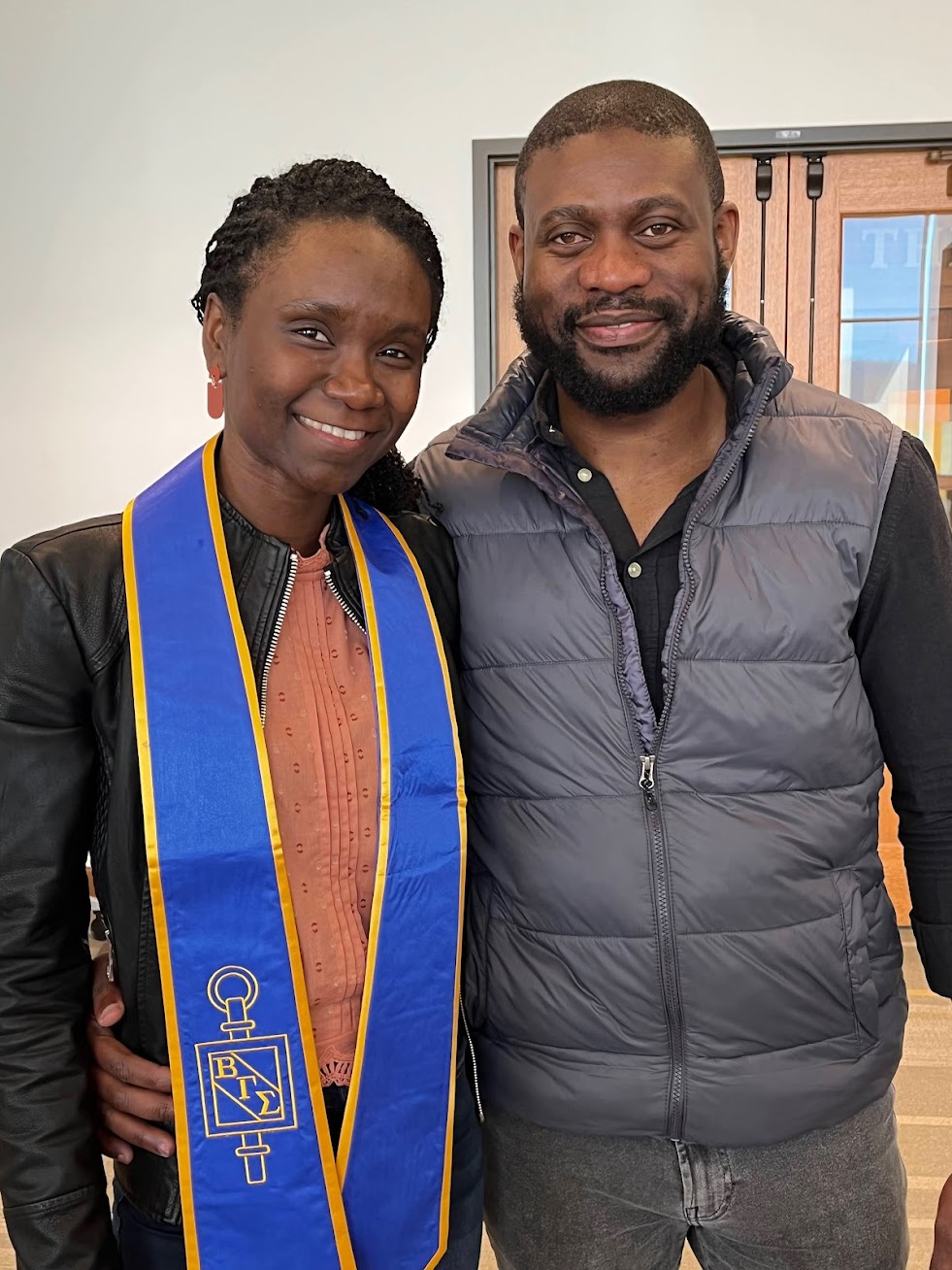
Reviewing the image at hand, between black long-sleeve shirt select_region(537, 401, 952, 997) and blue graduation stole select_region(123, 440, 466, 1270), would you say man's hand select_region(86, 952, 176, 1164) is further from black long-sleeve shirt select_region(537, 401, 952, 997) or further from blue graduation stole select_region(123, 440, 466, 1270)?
black long-sleeve shirt select_region(537, 401, 952, 997)

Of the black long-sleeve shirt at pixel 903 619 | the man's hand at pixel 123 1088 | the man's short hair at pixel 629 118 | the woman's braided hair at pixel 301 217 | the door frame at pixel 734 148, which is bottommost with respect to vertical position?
the man's hand at pixel 123 1088

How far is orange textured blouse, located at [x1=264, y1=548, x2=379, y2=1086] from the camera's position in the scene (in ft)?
3.56

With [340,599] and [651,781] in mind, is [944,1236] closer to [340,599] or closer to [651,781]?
[651,781]

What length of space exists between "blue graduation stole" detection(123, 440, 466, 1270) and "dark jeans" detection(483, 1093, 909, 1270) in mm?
151

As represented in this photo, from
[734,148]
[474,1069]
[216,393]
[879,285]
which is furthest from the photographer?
[879,285]

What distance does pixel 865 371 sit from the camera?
3.58m

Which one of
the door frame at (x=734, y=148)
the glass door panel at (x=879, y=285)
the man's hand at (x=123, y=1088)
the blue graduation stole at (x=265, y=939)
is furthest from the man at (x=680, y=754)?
the glass door panel at (x=879, y=285)

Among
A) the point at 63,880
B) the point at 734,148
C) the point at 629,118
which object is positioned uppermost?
the point at 734,148

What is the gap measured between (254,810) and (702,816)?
0.47 metres

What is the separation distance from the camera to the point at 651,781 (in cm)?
119

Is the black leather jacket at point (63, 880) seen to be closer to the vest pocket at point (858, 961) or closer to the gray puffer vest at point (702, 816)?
the gray puffer vest at point (702, 816)

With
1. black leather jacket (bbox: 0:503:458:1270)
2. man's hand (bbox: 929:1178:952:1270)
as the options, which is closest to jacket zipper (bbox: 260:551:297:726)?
black leather jacket (bbox: 0:503:458:1270)

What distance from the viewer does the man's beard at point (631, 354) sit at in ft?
4.08

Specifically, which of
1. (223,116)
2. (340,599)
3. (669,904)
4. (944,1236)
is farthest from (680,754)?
(223,116)
